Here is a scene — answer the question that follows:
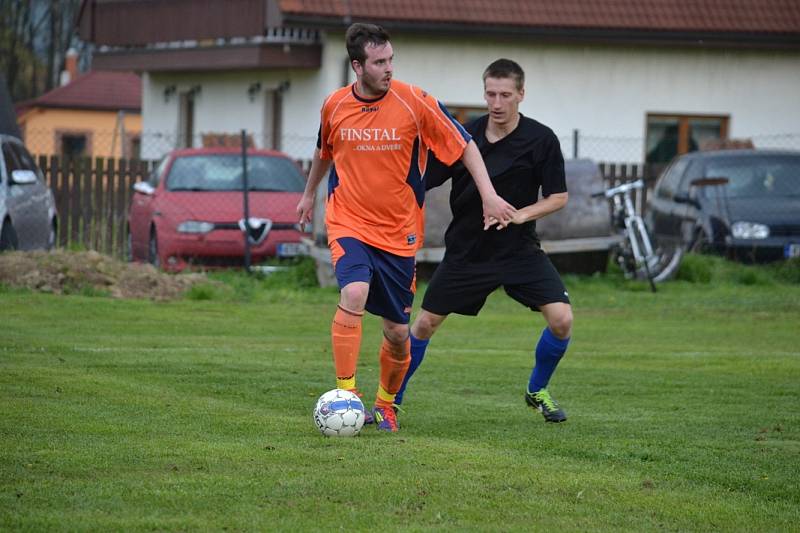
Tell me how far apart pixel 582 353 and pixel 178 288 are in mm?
5692

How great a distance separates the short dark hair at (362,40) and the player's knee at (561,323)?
1951 mm

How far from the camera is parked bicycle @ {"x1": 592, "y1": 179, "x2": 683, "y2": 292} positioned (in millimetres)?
18609

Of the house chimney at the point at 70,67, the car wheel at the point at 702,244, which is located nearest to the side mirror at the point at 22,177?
the car wheel at the point at 702,244

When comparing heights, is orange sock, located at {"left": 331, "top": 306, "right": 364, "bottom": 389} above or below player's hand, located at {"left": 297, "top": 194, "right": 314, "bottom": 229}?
below

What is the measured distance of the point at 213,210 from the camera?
1939 centimetres

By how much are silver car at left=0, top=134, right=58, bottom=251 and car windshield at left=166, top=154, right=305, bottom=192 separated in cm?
177

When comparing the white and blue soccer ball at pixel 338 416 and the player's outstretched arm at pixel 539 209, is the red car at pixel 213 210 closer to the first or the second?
the player's outstretched arm at pixel 539 209

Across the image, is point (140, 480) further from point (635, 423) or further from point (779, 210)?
point (779, 210)

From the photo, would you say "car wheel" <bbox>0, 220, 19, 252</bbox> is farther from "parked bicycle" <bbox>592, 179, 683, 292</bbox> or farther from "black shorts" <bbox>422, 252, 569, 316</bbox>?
"black shorts" <bbox>422, 252, 569, 316</bbox>

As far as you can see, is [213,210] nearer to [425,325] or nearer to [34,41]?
[425,325]

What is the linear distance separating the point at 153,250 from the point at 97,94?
141 ft

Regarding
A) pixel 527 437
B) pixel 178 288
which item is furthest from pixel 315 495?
pixel 178 288

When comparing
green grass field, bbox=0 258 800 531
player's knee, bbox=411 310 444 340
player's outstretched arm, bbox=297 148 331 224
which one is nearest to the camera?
green grass field, bbox=0 258 800 531

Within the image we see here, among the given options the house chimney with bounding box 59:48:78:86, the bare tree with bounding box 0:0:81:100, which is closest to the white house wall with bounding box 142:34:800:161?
the bare tree with bounding box 0:0:81:100
